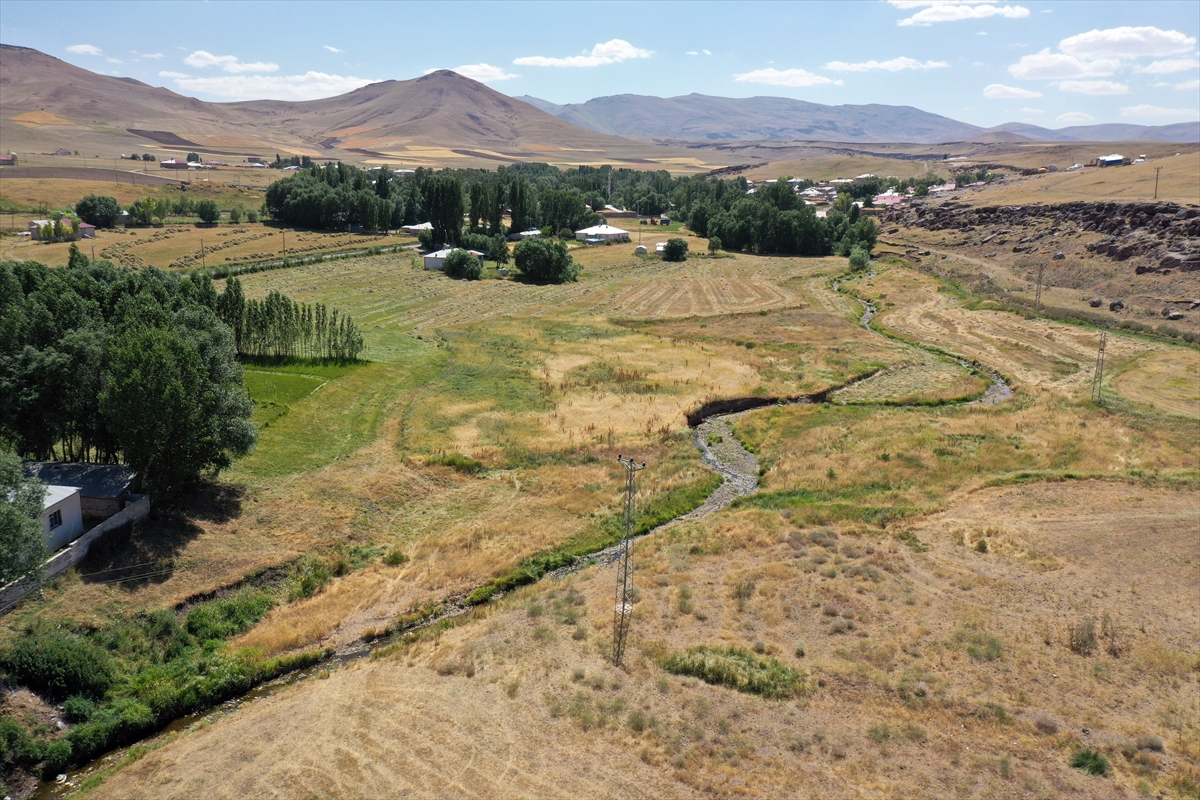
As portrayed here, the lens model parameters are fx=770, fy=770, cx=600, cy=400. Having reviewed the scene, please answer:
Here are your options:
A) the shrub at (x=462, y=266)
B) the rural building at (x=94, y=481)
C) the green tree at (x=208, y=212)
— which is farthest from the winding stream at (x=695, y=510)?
the green tree at (x=208, y=212)

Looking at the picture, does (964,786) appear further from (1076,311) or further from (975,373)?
(1076,311)

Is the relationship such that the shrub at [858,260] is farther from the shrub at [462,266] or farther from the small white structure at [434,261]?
the small white structure at [434,261]

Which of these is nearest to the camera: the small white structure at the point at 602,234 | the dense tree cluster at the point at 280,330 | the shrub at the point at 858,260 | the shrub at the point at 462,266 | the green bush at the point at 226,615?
the green bush at the point at 226,615

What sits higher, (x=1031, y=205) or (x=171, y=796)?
(x=1031, y=205)

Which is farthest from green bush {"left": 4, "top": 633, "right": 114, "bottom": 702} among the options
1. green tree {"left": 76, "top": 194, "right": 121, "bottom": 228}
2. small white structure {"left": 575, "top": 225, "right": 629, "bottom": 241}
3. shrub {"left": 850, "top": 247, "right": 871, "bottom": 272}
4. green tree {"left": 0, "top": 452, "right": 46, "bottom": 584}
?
small white structure {"left": 575, "top": 225, "right": 629, "bottom": 241}

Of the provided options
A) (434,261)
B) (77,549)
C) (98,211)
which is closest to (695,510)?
(77,549)

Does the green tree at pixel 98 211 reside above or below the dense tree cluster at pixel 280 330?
above

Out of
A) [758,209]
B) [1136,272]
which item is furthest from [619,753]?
[758,209]
